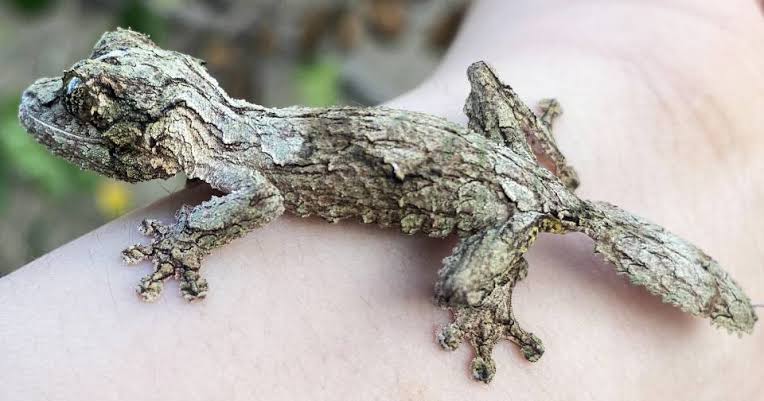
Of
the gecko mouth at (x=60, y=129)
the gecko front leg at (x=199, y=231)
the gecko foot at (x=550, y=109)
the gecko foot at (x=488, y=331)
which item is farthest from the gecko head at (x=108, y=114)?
the gecko foot at (x=550, y=109)

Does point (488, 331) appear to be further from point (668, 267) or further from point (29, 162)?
point (29, 162)

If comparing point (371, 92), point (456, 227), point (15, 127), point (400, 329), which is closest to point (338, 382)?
point (400, 329)

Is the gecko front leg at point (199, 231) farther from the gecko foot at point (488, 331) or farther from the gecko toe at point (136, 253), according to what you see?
the gecko foot at point (488, 331)

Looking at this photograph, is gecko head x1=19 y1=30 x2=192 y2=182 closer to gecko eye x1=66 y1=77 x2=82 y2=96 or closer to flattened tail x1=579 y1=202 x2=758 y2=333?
gecko eye x1=66 y1=77 x2=82 y2=96

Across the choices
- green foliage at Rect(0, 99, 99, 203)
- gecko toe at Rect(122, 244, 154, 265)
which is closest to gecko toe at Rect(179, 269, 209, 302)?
gecko toe at Rect(122, 244, 154, 265)

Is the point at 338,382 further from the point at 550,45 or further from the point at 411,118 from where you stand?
the point at 550,45

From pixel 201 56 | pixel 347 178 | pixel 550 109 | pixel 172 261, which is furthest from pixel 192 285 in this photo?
pixel 201 56
